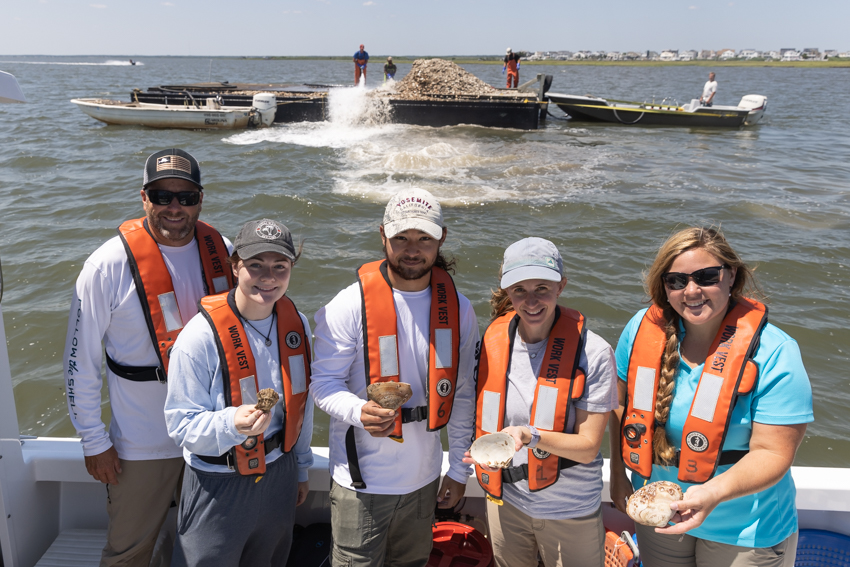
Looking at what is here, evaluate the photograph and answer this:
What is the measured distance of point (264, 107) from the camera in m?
23.0

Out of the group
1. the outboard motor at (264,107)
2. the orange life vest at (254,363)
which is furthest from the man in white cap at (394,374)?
the outboard motor at (264,107)

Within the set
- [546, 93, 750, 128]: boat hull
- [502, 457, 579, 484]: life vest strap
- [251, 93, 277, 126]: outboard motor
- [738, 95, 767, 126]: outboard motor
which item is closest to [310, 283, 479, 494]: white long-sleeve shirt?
[502, 457, 579, 484]: life vest strap

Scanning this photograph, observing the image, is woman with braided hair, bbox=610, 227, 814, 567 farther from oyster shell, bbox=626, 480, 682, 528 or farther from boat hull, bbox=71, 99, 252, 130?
boat hull, bbox=71, 99, 252, 130

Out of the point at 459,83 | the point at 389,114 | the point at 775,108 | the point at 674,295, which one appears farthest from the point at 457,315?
the point at 775,108

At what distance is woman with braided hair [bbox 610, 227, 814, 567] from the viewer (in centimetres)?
208

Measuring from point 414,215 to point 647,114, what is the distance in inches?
1029

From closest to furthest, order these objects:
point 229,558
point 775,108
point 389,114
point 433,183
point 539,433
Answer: point 539,433 < point 229,558 < point 433,183 < point 389,114 < point 775,108

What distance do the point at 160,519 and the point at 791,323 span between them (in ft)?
28.7

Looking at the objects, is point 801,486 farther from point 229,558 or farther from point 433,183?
point 433,183

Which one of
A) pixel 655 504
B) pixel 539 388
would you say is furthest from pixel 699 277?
pixel 655 504

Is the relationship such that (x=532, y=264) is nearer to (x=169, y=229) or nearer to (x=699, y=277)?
(x=699, y=277)

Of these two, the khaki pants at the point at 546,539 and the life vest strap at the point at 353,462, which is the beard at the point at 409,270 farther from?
the khaki pants at the point at 546,539

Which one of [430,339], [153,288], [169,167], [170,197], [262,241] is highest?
[169,167]

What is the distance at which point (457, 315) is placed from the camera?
257cm
